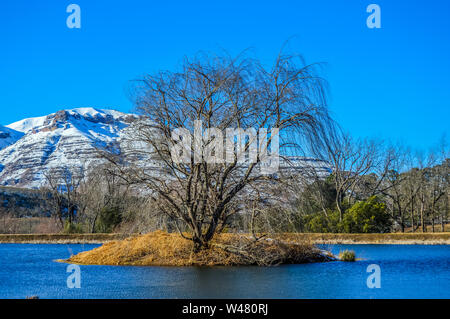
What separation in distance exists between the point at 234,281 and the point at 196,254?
5151mm

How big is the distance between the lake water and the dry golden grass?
3.24 ft

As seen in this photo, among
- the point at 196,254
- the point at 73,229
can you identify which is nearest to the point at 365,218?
the point at 73,229

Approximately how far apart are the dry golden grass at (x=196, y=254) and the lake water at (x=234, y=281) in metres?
0.99

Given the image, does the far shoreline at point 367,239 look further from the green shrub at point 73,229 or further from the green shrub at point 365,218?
the green shrub at point 73,229

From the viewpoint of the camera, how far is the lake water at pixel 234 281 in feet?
41.1

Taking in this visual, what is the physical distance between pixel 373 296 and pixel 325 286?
1.79m

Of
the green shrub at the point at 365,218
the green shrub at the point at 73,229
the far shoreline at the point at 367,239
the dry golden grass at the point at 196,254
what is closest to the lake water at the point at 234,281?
the dry golden grass at the point at 196,254

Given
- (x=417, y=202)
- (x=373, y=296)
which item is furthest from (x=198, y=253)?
(x=417, y=202)

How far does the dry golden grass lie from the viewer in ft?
62.6

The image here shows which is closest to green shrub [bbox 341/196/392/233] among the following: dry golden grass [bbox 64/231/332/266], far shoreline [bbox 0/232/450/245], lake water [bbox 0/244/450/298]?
far shoreline [bbox 0/232/450/245]

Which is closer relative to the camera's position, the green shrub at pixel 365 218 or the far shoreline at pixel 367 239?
→ the far shoreline at pixel 367 239

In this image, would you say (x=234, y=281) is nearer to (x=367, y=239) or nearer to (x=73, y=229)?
(x=367, y=239)

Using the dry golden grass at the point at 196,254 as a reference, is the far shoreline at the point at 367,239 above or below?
below

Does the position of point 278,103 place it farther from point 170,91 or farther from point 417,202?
point 417,202
